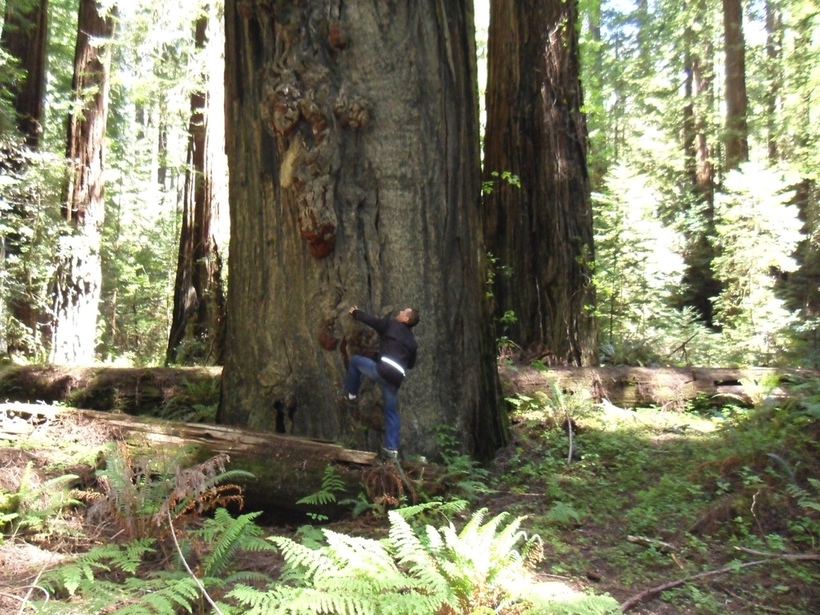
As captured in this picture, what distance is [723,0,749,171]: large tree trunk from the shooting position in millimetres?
18766

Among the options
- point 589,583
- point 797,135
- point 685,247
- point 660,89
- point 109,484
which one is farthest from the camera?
point 660,89

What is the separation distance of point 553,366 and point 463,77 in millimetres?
4894

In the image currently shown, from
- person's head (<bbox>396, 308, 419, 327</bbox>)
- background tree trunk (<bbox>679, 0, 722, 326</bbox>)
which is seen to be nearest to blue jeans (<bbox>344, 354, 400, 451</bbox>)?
person's head (<bbox>396, 308, 419, 327</bbox>)

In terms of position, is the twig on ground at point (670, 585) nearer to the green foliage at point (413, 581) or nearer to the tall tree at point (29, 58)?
the green foliage at point (413, 581)

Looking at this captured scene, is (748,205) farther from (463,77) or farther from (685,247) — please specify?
(463,77)

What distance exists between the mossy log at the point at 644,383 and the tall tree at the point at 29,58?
1114 centimetres

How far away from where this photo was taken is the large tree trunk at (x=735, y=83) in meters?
18.8

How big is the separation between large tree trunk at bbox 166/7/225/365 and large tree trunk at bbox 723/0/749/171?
13.5 m

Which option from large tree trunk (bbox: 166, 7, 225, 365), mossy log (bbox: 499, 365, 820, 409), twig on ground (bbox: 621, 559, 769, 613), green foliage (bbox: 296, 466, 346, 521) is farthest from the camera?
large tree trunk (bbox: 166, 7, 225, 365)

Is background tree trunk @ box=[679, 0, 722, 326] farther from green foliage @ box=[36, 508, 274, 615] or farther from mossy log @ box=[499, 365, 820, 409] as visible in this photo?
green foliage @ box=[36, 508, 274, 615]

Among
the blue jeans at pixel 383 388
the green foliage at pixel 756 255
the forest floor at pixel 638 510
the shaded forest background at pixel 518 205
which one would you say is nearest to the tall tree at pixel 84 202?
the shaded forest background at pixel 518 205

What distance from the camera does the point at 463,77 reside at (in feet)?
24.2

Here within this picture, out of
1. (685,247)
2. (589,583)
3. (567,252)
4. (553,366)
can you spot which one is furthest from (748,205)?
(589,583)

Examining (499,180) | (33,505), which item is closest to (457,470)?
(33,505)
